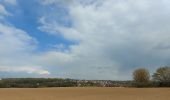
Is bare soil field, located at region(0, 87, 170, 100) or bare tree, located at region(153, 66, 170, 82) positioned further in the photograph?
bare tree, located at region(153, 66, 170, 82)

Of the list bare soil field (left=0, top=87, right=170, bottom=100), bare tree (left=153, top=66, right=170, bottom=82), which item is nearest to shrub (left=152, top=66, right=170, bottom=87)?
bare tree (left=153, top=66, right=170, bottom=82)

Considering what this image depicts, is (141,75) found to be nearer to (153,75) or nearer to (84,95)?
(153,75)

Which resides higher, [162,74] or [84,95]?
[162,74]

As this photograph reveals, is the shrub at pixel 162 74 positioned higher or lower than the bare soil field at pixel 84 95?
higher

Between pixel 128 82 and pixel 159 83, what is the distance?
12016 millimetres

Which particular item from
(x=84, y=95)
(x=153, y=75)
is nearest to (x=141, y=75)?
(x=153, y=75)

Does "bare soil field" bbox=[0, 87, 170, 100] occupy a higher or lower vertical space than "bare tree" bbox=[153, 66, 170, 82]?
lower

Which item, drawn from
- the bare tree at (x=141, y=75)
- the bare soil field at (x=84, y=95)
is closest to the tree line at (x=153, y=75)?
the bare tree at (x=141, y=75)

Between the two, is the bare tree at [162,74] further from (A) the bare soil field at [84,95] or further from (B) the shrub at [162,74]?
(A) the bare soil field at [84,95]

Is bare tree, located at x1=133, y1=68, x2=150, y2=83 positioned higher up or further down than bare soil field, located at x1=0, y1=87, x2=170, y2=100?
higher up

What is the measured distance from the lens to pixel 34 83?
105m

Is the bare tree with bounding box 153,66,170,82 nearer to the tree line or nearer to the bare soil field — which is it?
the tree line

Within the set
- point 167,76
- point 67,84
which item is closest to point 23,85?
point 67,84

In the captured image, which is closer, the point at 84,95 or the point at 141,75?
the point at 84,95
